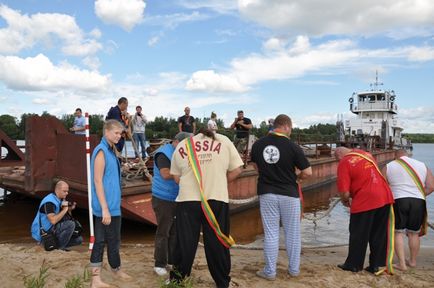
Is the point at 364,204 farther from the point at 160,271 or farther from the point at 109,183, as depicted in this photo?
the point at 109,183

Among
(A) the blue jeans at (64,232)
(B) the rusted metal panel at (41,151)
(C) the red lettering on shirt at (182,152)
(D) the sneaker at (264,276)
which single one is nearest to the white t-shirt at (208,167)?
(C) the red lettering on shirt at (182,152)

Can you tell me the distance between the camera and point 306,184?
1633 cm

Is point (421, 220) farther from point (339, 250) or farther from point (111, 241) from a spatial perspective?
point (111, 241)

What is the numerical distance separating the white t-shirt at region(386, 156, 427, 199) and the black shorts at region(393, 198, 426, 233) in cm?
6

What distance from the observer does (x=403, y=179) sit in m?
5.12

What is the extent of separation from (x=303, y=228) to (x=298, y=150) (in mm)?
5920

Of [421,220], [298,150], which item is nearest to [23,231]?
[298,150]

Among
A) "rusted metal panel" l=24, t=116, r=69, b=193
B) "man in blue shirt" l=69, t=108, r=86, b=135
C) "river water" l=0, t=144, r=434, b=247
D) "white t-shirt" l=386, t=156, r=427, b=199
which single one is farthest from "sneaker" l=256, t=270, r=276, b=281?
"man in blue shirt" l=69, t=108, r=86, b=135

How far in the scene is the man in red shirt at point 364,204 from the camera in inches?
189

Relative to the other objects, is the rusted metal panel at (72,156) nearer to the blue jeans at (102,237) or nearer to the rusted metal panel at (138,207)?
the rusted metal panel at (138,207)

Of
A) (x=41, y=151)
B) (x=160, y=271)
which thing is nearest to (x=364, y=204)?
(x=160, y=271)

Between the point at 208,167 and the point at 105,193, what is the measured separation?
3.20ft

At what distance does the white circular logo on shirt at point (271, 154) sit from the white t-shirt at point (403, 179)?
1820 millimetres

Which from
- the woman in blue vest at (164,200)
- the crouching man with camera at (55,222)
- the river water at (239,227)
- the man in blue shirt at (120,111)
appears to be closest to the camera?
the woman in blue vest at (164,200)
